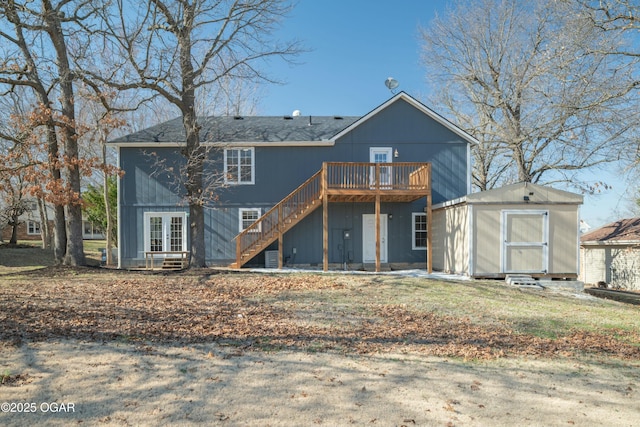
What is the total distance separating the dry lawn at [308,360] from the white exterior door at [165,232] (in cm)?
832

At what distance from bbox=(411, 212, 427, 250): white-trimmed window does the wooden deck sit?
1094 millimetres

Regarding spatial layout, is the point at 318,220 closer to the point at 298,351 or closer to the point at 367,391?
the point at 298,351

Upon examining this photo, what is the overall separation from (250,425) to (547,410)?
2949 millimetres

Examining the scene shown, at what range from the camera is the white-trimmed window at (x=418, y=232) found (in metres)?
18.6

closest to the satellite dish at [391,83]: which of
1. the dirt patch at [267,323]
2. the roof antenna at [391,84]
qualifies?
the roof antenna at [391,84]

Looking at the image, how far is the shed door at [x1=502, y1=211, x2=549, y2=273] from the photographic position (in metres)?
15.0

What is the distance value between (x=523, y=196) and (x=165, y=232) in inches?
540

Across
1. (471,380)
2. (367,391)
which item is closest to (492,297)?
(471,380)

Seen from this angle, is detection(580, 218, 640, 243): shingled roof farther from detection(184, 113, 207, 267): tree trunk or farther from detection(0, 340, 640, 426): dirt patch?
detection(184, 113, 207, 267): tree trunk

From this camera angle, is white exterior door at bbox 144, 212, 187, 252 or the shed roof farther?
white exterior door at bbox 144, 212, 187, 252

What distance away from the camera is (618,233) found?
2270 cm

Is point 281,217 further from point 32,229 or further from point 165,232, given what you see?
point 32,229

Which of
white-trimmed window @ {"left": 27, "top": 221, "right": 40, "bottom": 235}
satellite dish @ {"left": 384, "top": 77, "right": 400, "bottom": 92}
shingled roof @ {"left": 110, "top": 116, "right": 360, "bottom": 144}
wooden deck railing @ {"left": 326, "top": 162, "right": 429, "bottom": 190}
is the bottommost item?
white-trimmed window @ {"left": 27, "top": 221, "right": 40, "bottom": 235}

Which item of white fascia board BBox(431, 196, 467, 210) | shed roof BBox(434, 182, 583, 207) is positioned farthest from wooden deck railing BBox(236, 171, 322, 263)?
shed roof BBox(434, 182, 583, 207)
